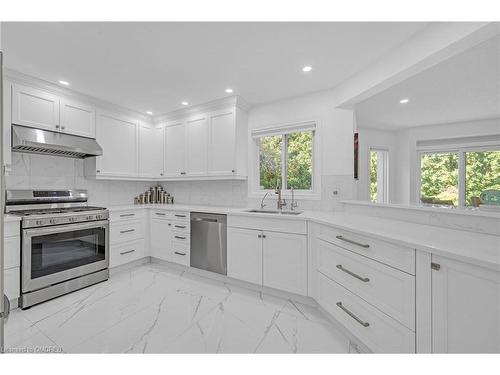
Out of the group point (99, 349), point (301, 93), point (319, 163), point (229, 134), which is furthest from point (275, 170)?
point (99, 349)

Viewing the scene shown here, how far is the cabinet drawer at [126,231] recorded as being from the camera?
281 cm

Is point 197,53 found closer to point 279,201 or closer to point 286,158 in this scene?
point 286,158

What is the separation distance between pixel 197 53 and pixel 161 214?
7.15 ft

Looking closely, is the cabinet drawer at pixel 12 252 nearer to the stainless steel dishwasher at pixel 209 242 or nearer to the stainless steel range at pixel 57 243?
the stainless steel range at pixel 57 243

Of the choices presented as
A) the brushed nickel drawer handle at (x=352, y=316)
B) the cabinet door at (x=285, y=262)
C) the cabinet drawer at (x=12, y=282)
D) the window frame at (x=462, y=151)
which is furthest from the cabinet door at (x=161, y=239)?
the window frame at (x=462, y=151)

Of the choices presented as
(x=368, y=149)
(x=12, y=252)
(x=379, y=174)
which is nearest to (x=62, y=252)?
(x=12, y=252)

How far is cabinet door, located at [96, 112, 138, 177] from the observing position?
2.97m

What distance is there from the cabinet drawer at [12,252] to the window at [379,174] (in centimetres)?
497

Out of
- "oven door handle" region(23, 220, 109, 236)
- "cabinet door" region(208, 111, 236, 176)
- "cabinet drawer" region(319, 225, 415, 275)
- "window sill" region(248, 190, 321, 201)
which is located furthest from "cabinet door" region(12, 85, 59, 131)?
"cabinet drawer" region(319, 225, 415, 275)

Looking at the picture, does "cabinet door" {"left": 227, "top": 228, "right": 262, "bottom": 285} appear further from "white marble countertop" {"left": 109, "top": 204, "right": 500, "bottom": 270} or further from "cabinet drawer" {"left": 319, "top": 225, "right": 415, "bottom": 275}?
"white marble countertop" {"left": 109, "top": 204, "right": 500, "bottom": 270}

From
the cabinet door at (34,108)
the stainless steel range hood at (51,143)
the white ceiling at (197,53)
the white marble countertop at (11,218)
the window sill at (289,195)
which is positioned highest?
the white ceiling at (197,53)

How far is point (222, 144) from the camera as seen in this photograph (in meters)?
3.02

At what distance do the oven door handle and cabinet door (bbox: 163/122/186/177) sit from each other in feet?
3.92

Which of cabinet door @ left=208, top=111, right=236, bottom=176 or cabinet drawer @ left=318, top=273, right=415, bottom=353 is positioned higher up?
cabinet door @ left=208, top=111, right=236, bottom=176
